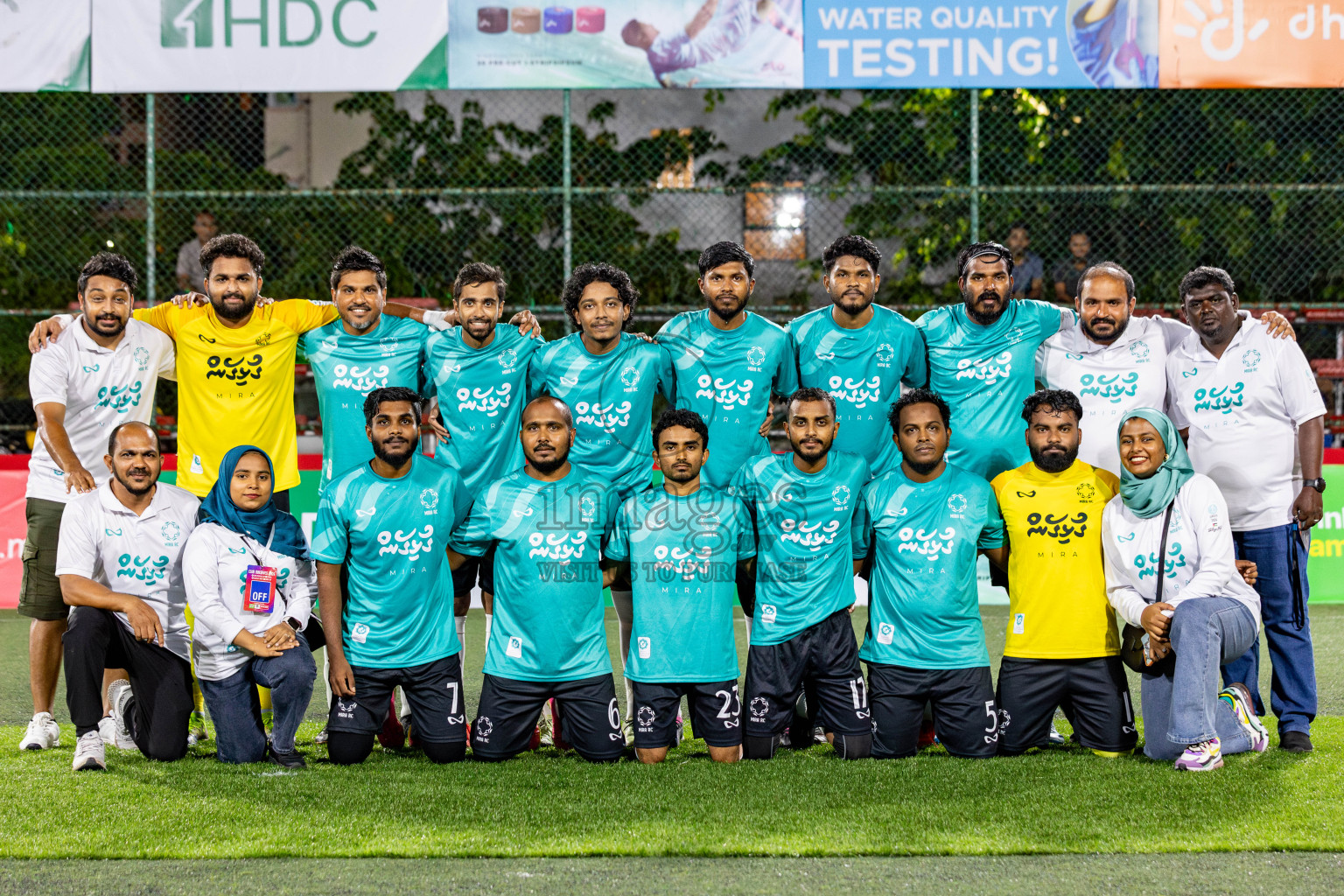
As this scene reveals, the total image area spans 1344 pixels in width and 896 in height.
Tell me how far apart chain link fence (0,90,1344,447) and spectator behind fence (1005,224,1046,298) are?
15 cm

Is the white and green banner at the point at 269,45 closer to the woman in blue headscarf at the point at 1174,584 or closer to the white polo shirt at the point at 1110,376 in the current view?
the white polo shirt at the point at 1110,376

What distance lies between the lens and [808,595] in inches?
189

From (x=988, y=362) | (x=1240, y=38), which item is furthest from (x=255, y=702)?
(x=1240, y=38)

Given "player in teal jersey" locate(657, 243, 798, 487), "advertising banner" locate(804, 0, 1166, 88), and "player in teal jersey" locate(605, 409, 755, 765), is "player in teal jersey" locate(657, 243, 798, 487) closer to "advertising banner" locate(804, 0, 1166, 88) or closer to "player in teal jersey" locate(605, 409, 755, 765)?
"player in teal jersey" locate(605, 409, 755, 765)

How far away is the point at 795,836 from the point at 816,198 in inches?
453

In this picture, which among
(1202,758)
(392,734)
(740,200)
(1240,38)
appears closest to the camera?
(1202,758)

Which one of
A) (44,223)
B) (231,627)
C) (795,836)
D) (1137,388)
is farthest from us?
(44,223)

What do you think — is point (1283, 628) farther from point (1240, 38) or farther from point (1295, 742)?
point (1240, 38)

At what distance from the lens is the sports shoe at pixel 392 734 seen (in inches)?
201

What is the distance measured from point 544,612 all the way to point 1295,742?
2937 mm

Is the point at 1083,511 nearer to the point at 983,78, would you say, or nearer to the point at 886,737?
the point at 886,737

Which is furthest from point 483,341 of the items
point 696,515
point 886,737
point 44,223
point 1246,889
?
point 44,223

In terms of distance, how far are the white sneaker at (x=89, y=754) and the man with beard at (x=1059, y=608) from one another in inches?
135

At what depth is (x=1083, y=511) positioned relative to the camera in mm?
4812
